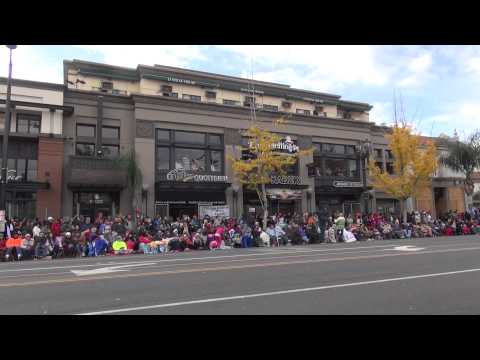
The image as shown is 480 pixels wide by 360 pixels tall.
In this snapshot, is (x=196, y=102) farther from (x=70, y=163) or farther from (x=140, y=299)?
(x=140, y=299)

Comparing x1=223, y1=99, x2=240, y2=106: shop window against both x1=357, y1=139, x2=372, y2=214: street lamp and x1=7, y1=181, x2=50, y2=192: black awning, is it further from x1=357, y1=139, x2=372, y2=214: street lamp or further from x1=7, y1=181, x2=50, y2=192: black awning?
x1=7, y1=181, x2=50, y2=192: black awning

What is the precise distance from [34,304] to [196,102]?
2320cm

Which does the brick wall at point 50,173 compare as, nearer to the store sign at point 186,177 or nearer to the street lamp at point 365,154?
the store sign at point 186,177

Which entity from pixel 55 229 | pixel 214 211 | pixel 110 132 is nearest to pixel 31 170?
pixel 110 132

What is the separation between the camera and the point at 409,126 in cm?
3450

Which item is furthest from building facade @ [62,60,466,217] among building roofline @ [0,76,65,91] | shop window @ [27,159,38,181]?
shop window @ [27,159,38,181]

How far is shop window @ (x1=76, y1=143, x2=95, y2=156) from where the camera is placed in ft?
84.6

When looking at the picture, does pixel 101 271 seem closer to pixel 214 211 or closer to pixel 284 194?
pixel 214 211

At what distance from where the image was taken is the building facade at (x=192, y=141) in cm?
2575

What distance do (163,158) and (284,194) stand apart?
899 centimetres

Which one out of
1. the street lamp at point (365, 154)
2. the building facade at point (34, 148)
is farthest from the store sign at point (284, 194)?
the building facade at point (34, 148)
